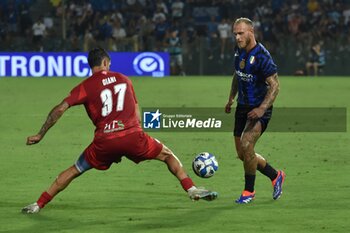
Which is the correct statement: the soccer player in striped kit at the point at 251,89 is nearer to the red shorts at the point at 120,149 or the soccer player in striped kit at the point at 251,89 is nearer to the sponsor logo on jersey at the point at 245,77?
the sponsor logo on jersey at the point at 245,77

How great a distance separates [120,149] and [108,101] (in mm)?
516

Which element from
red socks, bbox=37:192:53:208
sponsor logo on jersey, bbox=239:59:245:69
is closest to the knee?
sponsor logo on jersey, bbox=239:59:245:69

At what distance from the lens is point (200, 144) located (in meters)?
18.5

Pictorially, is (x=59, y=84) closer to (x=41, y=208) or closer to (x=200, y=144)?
(x=200, y=144)

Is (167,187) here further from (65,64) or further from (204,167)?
(65,64)

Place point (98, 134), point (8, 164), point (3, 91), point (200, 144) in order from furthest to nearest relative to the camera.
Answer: point (3, 91) → point (200, 144) → point (8, 164) → point (98, 134)

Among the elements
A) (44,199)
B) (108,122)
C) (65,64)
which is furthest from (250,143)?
(65,64)

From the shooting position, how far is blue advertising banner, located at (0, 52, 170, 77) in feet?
129

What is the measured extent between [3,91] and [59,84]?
352 cm

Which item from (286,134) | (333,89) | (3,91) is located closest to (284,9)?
(333,89)

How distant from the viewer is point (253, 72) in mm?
11500

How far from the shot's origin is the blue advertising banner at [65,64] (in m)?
39.3

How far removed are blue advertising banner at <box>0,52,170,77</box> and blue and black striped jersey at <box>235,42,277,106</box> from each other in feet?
90.4

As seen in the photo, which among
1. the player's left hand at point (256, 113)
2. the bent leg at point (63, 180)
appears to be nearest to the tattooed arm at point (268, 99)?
the player's left hand at point (256, 113)
